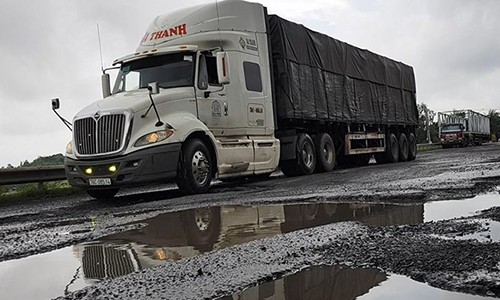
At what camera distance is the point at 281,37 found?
12.7 metres

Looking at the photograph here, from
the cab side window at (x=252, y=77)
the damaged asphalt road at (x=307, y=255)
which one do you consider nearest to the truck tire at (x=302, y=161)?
the cab side window at (x=252, y=77)

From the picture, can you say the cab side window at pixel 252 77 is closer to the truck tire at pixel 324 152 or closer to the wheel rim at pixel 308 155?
the wheel rim at pixel 308 155

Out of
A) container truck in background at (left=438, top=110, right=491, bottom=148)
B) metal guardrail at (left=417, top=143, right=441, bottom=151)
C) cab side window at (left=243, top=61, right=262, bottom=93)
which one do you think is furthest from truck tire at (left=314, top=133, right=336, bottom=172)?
container truck in background at (left=438, top=110, right=491, bottom=148)

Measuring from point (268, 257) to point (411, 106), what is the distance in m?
19.8

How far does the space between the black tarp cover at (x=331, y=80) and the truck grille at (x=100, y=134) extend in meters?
4.98

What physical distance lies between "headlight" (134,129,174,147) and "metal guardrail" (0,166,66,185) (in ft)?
13.3

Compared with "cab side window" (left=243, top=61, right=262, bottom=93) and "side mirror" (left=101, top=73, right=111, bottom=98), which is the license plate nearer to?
"side mirror" (left=101, top=73, right=111, bottom=98)

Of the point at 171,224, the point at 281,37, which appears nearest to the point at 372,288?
the point at 171,224

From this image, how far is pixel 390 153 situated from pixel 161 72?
1160cm

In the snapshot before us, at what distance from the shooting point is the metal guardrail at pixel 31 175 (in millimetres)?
10938

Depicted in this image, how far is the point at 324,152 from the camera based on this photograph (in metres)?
14.5

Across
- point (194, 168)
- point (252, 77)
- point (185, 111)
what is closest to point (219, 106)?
A: point (185, 111)

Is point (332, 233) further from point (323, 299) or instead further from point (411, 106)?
point (411, 106)

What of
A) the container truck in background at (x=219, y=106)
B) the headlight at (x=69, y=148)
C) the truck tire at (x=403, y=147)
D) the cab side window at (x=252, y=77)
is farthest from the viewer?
the truck tire at (x=403, y=147)
